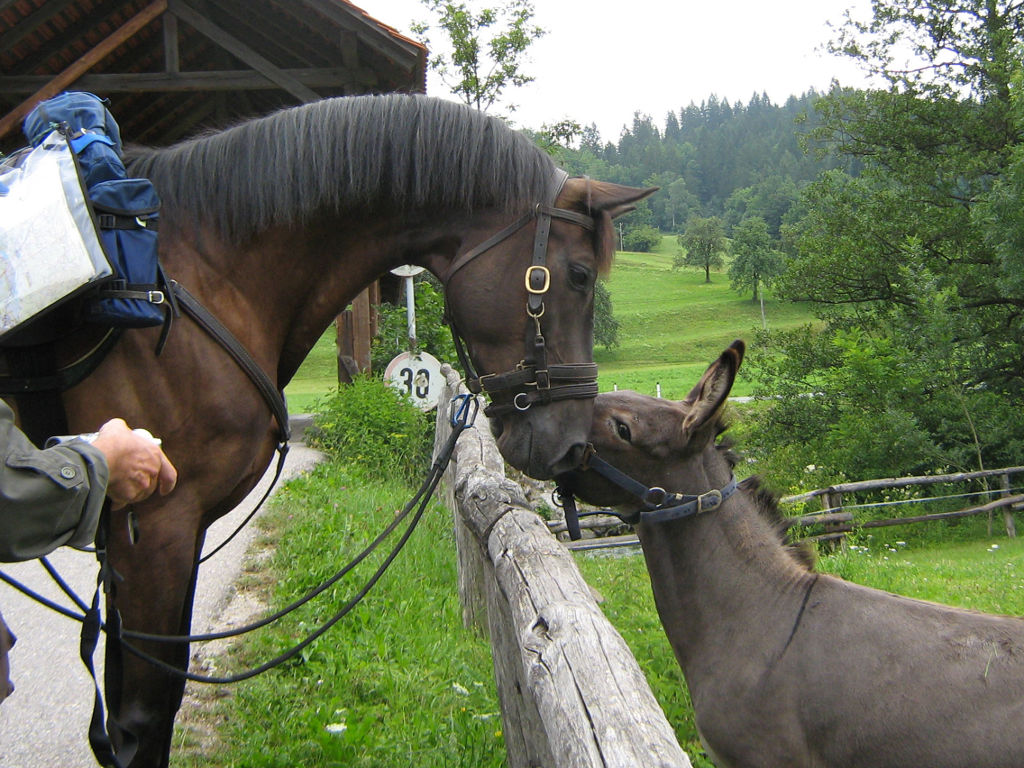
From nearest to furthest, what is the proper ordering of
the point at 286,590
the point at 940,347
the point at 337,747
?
the point at 337,747 < the point at 286,590 < the point at 940,347

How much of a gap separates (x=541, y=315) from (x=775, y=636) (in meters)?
1.38

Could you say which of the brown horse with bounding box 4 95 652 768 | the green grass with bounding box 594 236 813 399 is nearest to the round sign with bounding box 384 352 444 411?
the brown horse with bounding box 4 95 652 768

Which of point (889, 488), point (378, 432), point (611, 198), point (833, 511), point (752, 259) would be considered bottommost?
point (889, 488)

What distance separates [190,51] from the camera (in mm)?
10969

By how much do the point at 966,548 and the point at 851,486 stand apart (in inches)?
88.0

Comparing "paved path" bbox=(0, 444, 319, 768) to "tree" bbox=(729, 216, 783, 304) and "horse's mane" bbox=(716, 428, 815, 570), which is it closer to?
"horse's mane" bbox=(716, 428, 815, 570)

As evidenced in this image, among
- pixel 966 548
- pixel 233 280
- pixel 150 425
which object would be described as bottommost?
pixel 966 548

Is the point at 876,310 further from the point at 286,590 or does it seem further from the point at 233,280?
the point at 233,280

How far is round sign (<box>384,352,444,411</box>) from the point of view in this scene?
430 inches

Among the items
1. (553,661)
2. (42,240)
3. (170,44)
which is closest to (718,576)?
(553,661)

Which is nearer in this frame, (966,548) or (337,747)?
(337,747)

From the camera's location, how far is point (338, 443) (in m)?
11.2

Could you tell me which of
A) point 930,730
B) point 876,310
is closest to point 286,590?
point 930,730

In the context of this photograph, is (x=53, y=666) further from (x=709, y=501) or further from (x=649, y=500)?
(x=709, y=501)
